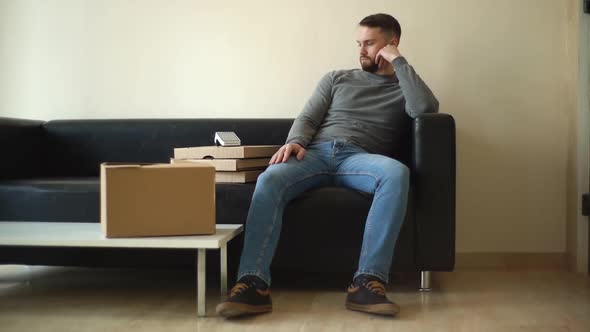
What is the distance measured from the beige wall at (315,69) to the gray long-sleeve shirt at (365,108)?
0.38 meters

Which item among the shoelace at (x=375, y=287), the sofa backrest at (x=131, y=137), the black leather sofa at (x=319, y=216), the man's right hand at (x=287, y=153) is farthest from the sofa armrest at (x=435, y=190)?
the sofa backrest at (x=131, y=137)

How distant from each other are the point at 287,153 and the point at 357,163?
0.25 meters

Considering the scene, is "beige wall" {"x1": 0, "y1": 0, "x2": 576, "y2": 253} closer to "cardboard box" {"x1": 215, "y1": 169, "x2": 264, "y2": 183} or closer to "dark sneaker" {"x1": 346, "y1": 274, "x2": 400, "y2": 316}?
"cardboard box" {"x1": 215, "y1": 169, "x2": 264, "y2": 183}

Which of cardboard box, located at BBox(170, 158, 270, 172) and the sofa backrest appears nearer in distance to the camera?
cardboard box, located at BBox(170, 158, 270, 172)

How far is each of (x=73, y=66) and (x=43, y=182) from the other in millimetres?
892

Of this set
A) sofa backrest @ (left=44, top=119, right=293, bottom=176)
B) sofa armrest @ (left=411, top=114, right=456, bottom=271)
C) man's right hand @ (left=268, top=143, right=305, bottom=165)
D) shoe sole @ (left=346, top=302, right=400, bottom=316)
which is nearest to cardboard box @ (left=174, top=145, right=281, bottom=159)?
man's right hand @ (left=268, top=143, right=305, bottom=165)

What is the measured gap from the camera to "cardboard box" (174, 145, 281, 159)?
212cm

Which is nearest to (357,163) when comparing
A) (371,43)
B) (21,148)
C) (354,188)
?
(354,188)

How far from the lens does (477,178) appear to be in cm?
269

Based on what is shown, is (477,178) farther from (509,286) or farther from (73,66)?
(73,66)

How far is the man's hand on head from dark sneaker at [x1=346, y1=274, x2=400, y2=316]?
913 millimetres

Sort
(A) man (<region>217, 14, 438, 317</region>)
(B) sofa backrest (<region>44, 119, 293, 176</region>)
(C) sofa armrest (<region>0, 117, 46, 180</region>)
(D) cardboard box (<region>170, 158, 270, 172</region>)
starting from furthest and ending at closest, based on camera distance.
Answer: (B) sofa backrest (<region>44, 119, 293, 176</region>)
(C) sofa armrest (<region>0, 117, 46, 180</region>)
(D) cardboard box (<region>170, 158, 270, 172</region>)
(A) man (<region>217, 14, 438, 317</region>)

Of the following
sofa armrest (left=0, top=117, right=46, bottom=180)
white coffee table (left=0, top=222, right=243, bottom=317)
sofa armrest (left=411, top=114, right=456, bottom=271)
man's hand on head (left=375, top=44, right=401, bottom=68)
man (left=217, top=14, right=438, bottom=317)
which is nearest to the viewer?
white coffee table (left=0, top=222, right=243, bottom=317)

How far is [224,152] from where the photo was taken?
2.14 meters
